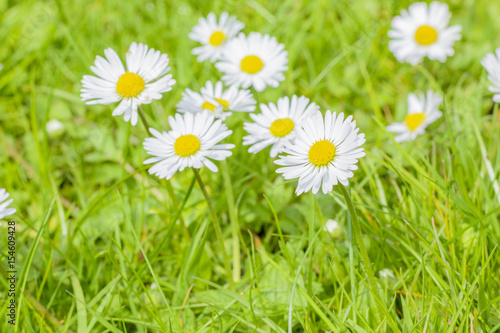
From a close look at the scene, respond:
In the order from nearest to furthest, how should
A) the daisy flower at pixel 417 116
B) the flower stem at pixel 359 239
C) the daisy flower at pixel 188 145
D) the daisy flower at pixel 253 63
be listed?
the flower stem at pixel 359 239 → the daisy flower at pixel 188 145 → the daisy flower at pixel 253 63 → the daisy flower at pixel 417 116

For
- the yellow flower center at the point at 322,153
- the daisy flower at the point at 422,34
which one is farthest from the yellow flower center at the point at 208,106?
the daisy flower at the point at 422,34

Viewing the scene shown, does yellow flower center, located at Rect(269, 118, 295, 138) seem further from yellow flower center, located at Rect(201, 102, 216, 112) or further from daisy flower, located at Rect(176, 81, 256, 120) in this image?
yellow flower center, located at Rect(201, 102, 216, 112)

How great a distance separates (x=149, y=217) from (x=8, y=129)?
55.1 inches

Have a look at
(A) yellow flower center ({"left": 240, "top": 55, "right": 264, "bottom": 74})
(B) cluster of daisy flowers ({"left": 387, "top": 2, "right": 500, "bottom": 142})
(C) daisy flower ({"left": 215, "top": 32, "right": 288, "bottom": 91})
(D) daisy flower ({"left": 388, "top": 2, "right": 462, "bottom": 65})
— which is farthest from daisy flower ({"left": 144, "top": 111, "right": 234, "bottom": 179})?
(D) daisy flower ({"left": 388, "top": 2, "right": 462, "bottom": 65})

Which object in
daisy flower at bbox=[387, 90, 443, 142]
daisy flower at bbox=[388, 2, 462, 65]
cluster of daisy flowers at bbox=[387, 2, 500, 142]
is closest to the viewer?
daisy flower at bbox=[387, 90, 443, 142]

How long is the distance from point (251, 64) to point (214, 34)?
0.57m

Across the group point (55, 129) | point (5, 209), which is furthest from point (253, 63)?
point (5, 209)

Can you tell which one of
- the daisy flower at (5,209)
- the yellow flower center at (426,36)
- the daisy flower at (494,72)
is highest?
the yellow flower center at (426,36)

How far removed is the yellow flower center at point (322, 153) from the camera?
1.42m

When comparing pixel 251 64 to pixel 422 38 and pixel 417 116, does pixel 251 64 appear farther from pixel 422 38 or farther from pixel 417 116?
pixel 422 38

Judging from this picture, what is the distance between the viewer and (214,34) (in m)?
2.89

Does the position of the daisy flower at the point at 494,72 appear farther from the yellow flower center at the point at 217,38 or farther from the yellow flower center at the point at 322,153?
the yellow flower center at the point at 217,38

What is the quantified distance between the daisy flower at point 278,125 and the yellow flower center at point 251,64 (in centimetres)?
55

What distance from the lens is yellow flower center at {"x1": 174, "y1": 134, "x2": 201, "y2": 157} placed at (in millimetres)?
1664
